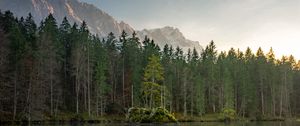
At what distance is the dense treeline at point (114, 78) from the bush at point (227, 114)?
4.88 ft

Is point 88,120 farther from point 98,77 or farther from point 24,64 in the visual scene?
point 24,64

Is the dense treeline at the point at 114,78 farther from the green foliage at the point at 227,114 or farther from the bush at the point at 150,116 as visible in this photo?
the bush at the point at 150,116

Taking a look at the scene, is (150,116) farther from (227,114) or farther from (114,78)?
(227,114)

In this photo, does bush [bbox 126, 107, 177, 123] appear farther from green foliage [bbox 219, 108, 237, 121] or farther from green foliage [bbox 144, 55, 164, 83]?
green foliage [bbox 219, 108, 237, 121]

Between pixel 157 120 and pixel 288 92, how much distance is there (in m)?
66.3

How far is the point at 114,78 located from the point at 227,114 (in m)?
28.1

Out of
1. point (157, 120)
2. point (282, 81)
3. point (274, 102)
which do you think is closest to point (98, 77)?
point (157, 120)

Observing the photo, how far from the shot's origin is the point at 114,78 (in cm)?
9150

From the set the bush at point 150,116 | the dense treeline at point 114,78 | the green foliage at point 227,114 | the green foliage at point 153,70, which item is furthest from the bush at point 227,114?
the bush at point 150,116

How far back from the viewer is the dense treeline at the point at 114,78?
60.4m

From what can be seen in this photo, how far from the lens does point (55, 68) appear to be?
2972 inches

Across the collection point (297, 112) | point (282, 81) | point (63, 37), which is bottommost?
point (297, 112)

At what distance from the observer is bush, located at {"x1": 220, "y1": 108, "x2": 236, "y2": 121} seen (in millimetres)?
94238

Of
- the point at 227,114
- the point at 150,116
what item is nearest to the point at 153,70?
the point at 150,116
